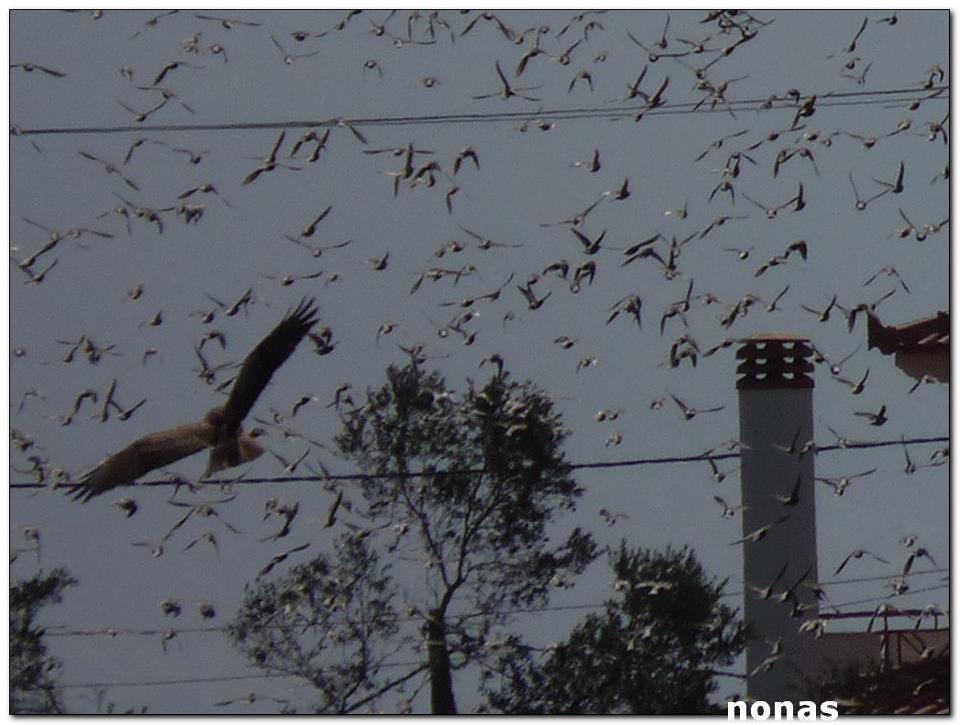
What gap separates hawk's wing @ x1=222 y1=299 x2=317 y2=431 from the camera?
2.81 m

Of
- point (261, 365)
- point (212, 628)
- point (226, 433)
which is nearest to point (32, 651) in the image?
point (212, 628)

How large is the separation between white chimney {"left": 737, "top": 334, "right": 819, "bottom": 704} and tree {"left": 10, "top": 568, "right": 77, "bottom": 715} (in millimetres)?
1350

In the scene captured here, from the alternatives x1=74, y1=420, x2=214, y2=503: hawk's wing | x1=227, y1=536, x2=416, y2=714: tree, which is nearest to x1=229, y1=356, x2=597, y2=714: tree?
x1=227, y1=536, x2=416, y2=714: tree

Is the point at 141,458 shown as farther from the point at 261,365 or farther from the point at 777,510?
the point at 777,510

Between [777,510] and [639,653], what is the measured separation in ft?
1.28

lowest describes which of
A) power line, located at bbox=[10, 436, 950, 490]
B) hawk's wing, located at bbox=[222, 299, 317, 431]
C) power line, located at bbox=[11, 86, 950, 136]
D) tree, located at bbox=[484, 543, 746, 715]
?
tree, located at bbox=[484, 543, 746, 715]

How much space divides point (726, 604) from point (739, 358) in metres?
0.48

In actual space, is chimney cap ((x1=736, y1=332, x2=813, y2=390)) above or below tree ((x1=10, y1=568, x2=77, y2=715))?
above

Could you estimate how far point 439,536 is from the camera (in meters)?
2.83

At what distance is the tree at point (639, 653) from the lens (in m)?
2.80

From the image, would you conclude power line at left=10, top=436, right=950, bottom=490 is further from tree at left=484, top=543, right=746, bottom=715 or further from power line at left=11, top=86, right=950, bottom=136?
power line at left=11, top=86, right=950, bottom=136

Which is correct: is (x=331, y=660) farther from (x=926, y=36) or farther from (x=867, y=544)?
(x=926, y=36)

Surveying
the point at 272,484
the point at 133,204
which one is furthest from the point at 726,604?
the point at 133,204

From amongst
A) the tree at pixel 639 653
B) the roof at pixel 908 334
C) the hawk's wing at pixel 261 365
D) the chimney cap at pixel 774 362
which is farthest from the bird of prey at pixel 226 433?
the roof at pixel 908 334
